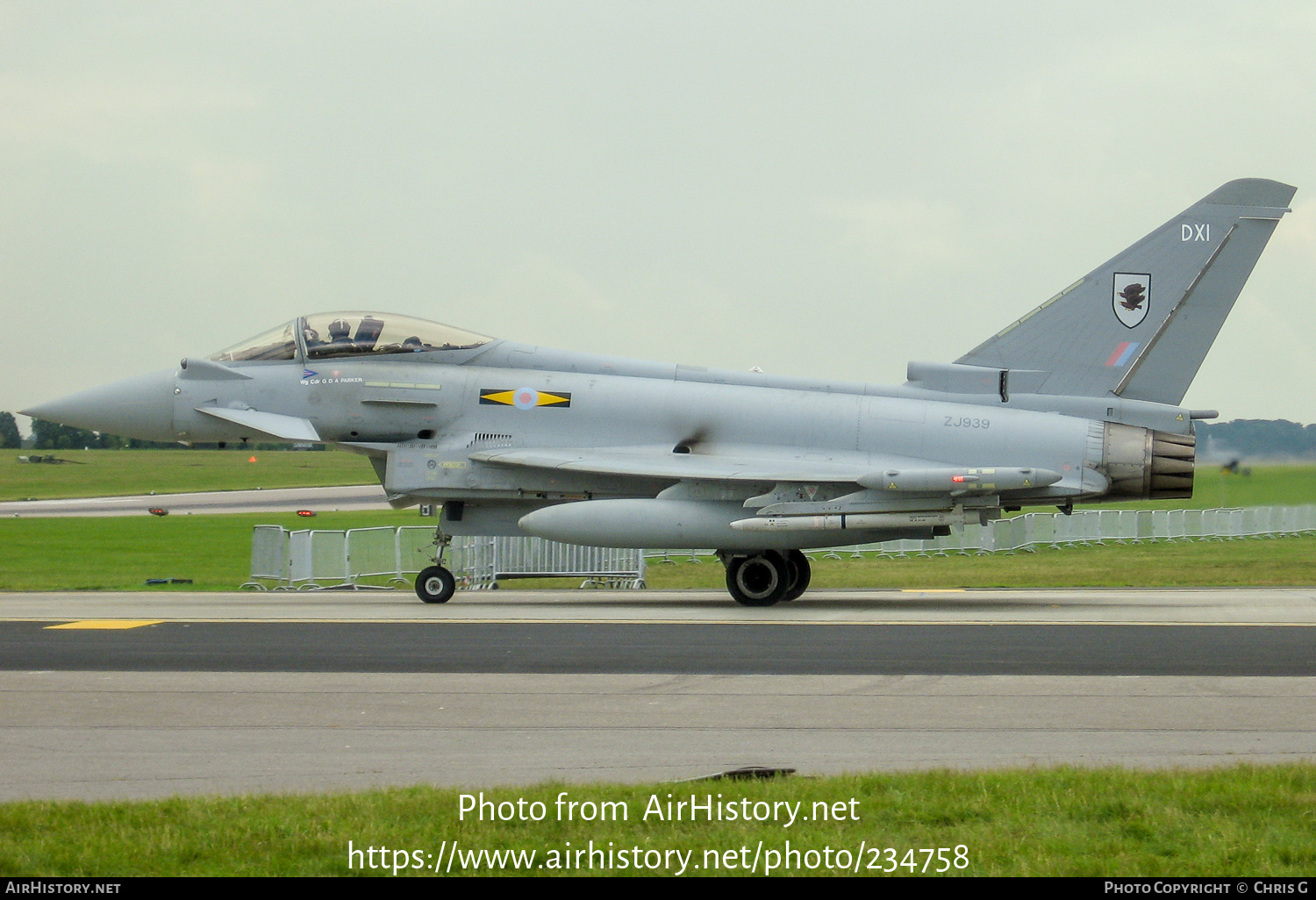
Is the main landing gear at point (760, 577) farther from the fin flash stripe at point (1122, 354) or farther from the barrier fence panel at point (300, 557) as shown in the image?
the barrier fence panel at point (300, 557)

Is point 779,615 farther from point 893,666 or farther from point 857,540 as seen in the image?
point 893,666

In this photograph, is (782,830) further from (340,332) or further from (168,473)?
(168,473)

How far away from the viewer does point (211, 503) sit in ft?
209

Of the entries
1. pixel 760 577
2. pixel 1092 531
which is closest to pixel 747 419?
pixel 760 577

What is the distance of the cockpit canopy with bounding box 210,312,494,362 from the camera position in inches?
697

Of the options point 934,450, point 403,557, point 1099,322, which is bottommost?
point 403,557

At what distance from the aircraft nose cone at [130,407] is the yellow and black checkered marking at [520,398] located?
4477mm

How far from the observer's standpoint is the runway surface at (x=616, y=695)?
682 cm

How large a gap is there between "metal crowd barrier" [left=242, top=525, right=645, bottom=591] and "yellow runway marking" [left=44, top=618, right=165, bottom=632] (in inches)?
324

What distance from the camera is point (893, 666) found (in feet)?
33.4

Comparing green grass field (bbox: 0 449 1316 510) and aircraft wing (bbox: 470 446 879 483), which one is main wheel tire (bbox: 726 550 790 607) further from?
green grass field (bbox: 0 449 1316 510)

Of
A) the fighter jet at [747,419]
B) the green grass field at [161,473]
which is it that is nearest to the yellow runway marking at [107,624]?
the fighter jet at [747,419]

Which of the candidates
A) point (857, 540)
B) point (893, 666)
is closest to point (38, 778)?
point (893, 666)

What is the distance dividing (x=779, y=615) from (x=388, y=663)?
5.78 metres
